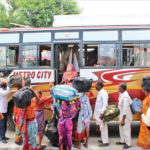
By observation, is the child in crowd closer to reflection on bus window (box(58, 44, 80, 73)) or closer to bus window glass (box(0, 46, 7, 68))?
reflection on bus window (box(58, 44, 80, 73))

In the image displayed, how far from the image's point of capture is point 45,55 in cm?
655

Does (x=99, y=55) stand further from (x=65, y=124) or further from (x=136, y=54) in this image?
(x=65, y=124)

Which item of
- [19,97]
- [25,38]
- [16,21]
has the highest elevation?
[16,21]

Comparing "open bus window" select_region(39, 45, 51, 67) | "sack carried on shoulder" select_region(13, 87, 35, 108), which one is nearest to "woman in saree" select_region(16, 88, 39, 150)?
"sack carried on shoulder" select_region(13, 87, 35, 108)

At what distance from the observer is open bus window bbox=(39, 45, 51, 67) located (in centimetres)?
650

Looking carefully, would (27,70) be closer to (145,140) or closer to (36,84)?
(36,84)

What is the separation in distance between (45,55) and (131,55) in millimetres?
2424

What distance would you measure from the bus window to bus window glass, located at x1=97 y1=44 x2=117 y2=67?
0.25m

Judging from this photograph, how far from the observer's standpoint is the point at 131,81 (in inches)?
243

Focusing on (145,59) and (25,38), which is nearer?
(145,59)

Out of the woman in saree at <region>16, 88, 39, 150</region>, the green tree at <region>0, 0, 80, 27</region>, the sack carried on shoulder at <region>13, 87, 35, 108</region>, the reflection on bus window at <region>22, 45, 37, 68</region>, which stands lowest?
the woman in saree at <region>16, 88, 39, 150</region>

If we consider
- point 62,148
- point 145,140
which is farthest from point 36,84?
point 145,140

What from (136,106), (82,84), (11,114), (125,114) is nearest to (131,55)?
(136,106)

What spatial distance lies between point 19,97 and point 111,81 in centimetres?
289
